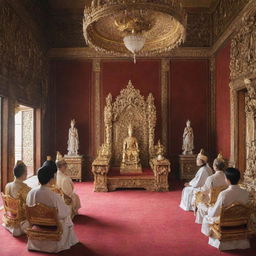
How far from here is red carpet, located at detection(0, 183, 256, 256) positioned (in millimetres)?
4082

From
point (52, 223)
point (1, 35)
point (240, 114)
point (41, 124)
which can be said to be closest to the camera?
point (52, 223)

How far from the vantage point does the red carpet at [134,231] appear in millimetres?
4082

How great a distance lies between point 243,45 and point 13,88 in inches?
238

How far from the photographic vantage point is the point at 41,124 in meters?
9.40

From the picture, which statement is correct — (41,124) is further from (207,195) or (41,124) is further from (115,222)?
(207,195)

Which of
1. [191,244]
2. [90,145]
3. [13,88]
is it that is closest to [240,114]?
[191,244]

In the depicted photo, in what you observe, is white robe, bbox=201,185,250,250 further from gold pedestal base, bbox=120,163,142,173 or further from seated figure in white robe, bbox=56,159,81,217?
gold pedestal base, bbox=120,163,142,173

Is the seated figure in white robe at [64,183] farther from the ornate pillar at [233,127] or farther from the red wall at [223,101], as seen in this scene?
the red wall at [223,101]

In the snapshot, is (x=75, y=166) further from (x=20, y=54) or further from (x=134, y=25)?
(x=134, y=25)

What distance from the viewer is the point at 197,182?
5.98m

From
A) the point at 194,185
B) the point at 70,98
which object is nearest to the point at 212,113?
the point at 194,185

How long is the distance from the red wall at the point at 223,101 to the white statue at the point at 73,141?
5109mm

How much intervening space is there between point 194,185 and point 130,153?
3628mm

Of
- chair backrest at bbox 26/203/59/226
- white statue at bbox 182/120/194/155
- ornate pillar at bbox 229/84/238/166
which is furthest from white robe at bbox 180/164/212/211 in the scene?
white statue at bbox 182/120/194/155
